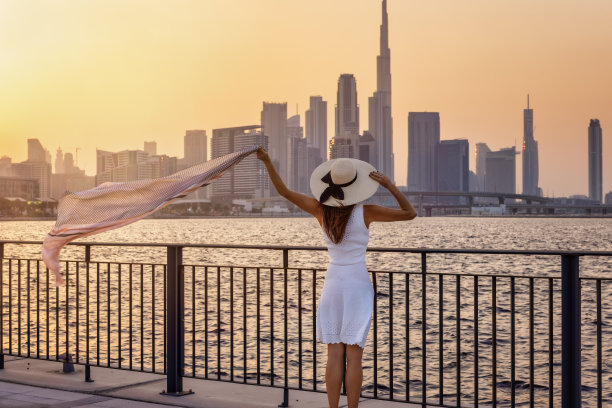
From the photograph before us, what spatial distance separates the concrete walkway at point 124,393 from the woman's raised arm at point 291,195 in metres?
1.97

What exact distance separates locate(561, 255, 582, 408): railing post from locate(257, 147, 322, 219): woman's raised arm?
179cm

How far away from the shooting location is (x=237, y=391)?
6.63m

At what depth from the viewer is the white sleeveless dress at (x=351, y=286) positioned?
4734 millimetres

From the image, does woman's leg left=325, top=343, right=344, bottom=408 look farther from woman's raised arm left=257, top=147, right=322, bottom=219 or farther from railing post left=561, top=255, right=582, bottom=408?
railing post left=561, top=255, right=582, bottom=408

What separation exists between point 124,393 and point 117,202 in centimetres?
220

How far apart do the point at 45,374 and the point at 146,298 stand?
→ 1867 centimetres

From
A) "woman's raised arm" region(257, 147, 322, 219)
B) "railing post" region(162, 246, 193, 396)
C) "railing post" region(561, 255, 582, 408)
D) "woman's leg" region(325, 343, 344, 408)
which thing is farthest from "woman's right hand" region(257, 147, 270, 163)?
"railing post" region(561, 255, 582, 408)

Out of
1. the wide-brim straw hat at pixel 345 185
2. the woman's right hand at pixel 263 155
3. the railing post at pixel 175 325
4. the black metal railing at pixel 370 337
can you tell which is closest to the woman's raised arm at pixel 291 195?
the woman's right hand at pixel 263 155

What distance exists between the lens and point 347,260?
4746 millimetres

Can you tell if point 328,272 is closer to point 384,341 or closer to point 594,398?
point 594,398

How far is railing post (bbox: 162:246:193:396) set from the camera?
646cm

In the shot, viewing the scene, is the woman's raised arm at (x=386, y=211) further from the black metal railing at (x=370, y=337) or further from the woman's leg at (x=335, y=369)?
the woman's leg at (x=335, y=369)

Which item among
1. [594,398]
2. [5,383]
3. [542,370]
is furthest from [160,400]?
[542,370]

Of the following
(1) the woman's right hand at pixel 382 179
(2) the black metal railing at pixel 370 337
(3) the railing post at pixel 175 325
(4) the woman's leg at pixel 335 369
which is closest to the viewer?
(1) the woman's right hand at pixel 382 179
